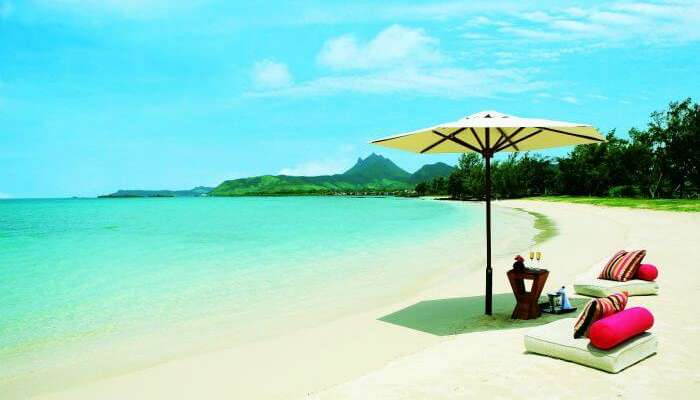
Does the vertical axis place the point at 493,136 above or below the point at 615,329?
above

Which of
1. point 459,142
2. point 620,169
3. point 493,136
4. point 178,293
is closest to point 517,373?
point 459,142

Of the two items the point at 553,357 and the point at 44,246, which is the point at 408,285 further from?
the point at 44,246

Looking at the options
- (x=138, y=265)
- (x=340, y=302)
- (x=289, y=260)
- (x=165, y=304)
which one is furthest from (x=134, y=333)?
(x=138, y=265)

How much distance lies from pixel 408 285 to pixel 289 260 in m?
6.55

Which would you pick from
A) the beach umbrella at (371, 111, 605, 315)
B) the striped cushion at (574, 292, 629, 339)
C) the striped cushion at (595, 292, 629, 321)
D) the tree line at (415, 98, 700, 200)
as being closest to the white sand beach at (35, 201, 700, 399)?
the striped cushion at (574, 292, 629, 339)

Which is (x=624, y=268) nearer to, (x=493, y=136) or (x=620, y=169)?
(x=493, y=136)

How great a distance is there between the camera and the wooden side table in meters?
6.94

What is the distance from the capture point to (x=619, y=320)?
505cm

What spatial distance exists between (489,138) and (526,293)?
2.46 m

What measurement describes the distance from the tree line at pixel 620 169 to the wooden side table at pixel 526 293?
208 feet

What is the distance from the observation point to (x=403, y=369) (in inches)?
211

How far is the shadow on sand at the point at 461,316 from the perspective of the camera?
7.05 metres

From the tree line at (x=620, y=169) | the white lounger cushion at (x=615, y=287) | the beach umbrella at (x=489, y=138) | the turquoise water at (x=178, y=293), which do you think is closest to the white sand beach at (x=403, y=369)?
the white lounger cushion at (x=615, y=287)

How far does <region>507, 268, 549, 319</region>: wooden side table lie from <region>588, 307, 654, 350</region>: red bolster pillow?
173cm
